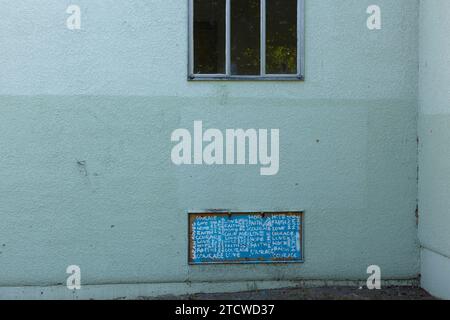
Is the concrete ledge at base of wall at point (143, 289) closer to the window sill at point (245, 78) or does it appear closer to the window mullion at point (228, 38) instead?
the window sill at point (245, 78)

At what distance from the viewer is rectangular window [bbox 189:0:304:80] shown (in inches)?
255

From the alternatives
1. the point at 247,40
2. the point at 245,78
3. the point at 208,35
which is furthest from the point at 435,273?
the point at 208,35

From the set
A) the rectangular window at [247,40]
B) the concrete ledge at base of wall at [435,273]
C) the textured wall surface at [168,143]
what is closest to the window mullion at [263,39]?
the rectangular window at [247,40]

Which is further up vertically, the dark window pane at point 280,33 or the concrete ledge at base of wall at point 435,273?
the dark window pane at point 280,33

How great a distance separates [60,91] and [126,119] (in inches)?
29.8

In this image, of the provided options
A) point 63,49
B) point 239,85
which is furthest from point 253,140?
point 63,49

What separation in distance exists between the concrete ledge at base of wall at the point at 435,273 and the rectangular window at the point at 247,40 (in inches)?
94.3

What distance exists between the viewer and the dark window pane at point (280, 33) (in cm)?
652

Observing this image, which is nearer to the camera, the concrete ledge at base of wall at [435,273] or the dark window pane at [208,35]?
the concrete ledge at base of wall at [435,273]

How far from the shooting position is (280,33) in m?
6.54

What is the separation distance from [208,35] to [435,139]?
2653mm

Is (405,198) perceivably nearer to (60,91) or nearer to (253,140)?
(253,140)

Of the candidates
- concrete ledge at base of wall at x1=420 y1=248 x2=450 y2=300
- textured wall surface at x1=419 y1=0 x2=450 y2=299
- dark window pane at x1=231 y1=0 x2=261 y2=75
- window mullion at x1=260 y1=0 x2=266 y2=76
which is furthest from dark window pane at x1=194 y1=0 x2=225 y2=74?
concrete ledge at base of wall at x1=420 y1=248 x2=450 y2=300

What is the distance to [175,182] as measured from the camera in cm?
646
